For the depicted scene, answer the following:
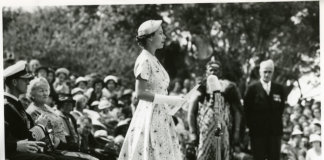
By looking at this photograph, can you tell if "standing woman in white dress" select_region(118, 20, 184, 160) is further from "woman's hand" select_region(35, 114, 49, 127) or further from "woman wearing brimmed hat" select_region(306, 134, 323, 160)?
"woman wearing brimmed hat" select_region(306, 134, 323, 160)

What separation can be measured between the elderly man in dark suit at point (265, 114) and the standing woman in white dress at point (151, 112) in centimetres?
135

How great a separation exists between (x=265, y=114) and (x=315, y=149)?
594 millimetres

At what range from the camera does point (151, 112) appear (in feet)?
18.6

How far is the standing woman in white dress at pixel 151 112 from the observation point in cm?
557

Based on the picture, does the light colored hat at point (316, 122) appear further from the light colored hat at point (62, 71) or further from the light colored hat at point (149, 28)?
the light colored hat at point (62, 71)

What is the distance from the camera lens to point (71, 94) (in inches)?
279

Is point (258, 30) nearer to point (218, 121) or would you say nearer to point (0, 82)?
point (218, 121)

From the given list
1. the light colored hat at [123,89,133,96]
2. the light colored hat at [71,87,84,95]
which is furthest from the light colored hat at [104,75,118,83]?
the light colored hat at [71,87,84,95]

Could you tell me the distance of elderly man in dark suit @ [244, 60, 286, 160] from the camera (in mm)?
6801

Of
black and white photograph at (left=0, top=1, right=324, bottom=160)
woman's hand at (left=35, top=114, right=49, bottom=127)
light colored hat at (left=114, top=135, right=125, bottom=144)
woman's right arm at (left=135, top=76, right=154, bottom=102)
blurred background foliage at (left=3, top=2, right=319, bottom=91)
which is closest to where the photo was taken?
woman's right arm at (left=135, top=76, right=154, bottom=102)

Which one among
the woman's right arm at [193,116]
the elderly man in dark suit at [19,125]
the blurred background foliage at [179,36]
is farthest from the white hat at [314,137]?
the elderly man in dark suit at [19,125]

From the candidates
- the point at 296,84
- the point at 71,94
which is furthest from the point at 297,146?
the point at 71,94

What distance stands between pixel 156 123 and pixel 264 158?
154cm

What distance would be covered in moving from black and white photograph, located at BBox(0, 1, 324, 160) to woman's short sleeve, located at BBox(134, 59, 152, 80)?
715 mm
